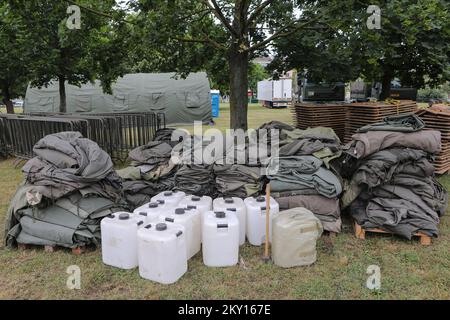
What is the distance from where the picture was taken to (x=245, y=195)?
13.6ft

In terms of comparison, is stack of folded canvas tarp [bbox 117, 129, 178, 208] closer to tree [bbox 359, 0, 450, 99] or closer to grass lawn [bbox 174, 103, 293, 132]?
tree [bbox 359, 0, 450, 99]

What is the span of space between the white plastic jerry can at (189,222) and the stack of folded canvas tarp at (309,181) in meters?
1.04

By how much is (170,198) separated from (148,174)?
3.21 ft

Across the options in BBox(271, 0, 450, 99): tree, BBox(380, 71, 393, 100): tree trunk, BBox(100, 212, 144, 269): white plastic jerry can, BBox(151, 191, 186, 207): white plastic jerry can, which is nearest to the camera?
BBox(100, 212, 144, 269): white plastic jerry can

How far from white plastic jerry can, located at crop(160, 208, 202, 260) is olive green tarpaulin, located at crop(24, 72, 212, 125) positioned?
12.8 meters

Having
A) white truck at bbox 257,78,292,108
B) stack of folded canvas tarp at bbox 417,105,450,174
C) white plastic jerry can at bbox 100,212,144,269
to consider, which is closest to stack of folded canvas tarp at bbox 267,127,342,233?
white plastic jerry can at bbox 100,212,144,269

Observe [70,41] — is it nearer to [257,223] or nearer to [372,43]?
[257,223]

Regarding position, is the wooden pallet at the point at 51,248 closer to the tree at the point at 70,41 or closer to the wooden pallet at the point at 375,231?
the wooden pallet at the point at 375,231

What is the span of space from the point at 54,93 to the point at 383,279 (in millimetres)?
17040

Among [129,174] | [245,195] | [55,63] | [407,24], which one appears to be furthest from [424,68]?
[55,63]

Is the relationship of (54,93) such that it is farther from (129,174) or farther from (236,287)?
(236,287)

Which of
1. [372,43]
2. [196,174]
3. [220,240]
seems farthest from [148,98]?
[220,240]

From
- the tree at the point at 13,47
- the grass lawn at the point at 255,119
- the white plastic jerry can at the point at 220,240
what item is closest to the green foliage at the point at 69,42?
the tree at the point at 13,47

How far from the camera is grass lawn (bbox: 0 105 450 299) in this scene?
9.17 ft
